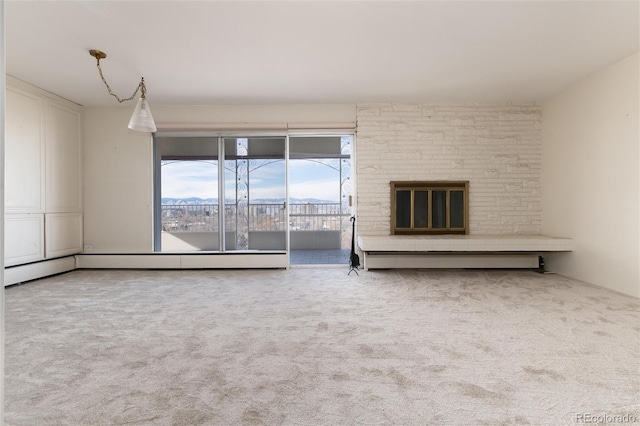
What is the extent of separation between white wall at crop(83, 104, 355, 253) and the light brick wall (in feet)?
6.11

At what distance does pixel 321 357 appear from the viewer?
195cm

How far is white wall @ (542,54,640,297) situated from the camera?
3.40 metres

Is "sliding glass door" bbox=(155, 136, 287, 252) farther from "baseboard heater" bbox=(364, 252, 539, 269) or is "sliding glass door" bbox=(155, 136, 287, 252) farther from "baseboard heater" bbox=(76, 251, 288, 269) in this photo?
"baseboard heater" bbox=(364, 252, 539, 269)

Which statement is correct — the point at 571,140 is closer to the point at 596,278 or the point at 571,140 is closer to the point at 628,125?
the point at 628,125

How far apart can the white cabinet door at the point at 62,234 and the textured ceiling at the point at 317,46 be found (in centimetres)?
180

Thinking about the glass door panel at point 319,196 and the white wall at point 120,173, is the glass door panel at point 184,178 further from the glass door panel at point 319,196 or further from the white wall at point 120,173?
the glass door panel at point 319,196

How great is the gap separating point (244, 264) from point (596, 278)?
4.65 metres

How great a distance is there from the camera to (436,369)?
1.80 metres

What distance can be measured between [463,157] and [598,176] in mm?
1646

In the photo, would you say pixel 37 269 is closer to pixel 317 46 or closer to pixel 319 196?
pixel 317 46

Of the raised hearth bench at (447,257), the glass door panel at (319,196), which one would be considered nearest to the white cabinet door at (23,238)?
the glass door panel at (319,196)

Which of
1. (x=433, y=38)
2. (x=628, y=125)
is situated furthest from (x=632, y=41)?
(x=433, y=38)

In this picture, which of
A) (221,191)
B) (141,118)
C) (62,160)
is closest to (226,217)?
(221,191)

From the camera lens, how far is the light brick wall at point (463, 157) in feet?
16.1
